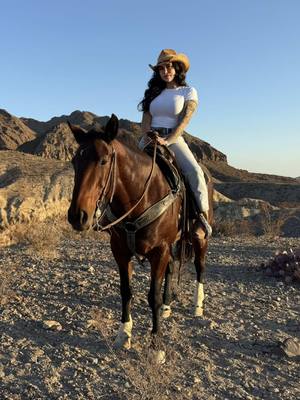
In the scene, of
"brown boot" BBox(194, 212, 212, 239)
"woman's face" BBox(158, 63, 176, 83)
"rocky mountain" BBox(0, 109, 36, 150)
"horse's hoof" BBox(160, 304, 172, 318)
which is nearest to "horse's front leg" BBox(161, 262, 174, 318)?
"horse's hoof" BBox(160, 304, 172, 318)

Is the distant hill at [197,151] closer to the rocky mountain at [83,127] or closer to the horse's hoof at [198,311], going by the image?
the rocky mountain at [83,127]

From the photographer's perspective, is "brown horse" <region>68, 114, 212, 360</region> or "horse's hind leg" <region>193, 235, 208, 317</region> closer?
"brown horse" <region>68, 114, 212, 360</region>

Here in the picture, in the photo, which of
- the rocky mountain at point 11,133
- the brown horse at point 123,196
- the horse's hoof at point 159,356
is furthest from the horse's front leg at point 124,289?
the rocky mountain at point 11,133

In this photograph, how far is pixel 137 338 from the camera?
5.14 metres

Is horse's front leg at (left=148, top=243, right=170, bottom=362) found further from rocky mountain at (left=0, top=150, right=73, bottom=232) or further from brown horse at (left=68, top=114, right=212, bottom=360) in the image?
rocky mountain at (left=0, top=150, right=73, bottom=232)

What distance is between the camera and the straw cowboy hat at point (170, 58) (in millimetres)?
5407

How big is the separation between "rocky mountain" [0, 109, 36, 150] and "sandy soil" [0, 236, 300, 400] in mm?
46613

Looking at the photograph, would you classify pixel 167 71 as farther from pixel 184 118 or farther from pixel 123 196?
pixel 123 196

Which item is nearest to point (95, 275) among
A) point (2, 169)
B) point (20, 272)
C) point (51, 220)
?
point (20, 272)

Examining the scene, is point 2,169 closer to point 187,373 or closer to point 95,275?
point 95,275

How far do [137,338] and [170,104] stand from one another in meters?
2.64

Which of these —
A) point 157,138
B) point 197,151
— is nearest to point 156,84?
point 157,138

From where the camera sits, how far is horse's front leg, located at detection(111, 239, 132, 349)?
4.86 m

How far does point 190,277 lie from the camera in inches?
312
